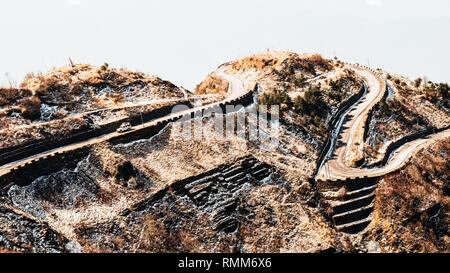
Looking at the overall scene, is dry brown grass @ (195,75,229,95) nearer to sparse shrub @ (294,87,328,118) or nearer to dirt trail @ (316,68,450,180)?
sparse shrub @ (294,87,328,118)

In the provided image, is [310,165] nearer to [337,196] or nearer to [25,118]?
[337,196]

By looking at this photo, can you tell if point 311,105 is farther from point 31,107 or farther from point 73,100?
point 31,107

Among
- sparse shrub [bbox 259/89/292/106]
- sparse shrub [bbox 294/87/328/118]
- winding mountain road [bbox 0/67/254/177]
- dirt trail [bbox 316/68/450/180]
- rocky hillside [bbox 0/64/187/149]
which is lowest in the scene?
dirt trail [bbox 316/68/450/180]

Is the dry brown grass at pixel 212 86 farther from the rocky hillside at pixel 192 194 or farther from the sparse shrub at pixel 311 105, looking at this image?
the sparse shrub at pixel 311 105

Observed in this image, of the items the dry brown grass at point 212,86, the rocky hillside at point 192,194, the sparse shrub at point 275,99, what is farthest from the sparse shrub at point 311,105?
the dry brown grass at point 212,86

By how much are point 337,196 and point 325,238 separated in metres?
7.67

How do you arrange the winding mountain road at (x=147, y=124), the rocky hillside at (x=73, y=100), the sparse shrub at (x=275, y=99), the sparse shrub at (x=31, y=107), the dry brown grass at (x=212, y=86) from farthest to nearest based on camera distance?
the dry brown grass at (x=212, y=86)
the sparse shrub at (x=275, y=99)
the sparse shrub at (x=31, y=107)
the rocky hillside at (x=73, y=100)
the winding mountain road at (x=147, y=124)

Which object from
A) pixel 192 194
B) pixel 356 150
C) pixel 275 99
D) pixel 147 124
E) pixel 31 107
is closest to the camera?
pixel 192 194

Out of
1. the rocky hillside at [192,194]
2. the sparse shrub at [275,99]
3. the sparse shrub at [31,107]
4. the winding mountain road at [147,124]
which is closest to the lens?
the rocky hillside at [192,194]

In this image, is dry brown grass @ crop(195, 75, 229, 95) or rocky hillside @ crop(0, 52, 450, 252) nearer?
rocky hillside @ crop(0, 52, 450, 252)

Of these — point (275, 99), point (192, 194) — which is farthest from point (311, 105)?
point (192, 194)

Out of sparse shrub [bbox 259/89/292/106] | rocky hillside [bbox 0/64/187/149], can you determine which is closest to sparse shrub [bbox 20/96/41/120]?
rocky hillside [bbox 0/64/187/149]

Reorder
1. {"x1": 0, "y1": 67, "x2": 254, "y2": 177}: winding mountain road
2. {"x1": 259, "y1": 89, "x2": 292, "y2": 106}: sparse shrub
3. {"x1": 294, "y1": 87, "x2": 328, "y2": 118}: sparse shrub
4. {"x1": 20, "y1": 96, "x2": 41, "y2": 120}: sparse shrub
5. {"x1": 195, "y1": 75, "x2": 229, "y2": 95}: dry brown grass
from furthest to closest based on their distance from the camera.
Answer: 1. {"x1": 195, "y1": 75, "x2": 229, "y2": 95}: dry brown grass
2. {"x1": 294, "y1": 87, "x2": 328, "y2": 118}: sparse shrub
3. {"x1": 259, "y1": 89, "x2": 292, "y2": 106}: sparse shrub
4. {"x1": 20, "y1": 96, "x2": 41, "y2": 120}: sparse shrub
5. {"x1": 0, "y1": 67, "x2": 254, "y2": 177}: winding mountain road

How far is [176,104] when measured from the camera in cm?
6088
